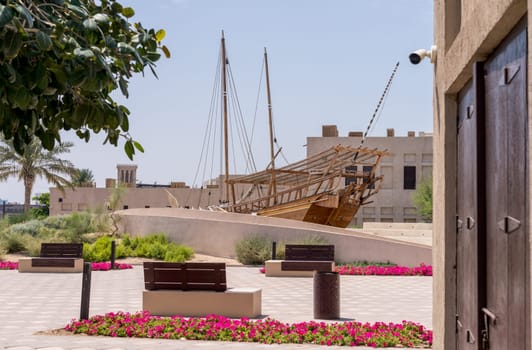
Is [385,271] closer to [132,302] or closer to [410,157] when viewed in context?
[132,302]

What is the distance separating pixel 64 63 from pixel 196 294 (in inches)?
351

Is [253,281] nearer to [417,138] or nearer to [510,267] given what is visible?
[510,267]

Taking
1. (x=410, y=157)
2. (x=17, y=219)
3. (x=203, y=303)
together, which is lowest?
(x=203, y=303)

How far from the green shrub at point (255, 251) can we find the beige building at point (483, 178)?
19.2m

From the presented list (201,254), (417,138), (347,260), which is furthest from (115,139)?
(417,138)

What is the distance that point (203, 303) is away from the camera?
41.1 feet

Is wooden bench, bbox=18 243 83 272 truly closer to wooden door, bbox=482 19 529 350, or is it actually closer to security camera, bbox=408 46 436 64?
security camera, bbox=408 46 436 64

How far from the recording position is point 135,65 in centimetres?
477

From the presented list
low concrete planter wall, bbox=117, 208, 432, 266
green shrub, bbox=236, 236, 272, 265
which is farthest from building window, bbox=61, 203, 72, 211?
green shrub, bbox=236, 236, 272, 265

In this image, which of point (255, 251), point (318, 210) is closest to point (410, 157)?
point (318, 210)

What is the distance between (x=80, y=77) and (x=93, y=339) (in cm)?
707

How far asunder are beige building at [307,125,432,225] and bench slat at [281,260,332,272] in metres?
30.8

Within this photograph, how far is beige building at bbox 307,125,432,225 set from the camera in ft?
167

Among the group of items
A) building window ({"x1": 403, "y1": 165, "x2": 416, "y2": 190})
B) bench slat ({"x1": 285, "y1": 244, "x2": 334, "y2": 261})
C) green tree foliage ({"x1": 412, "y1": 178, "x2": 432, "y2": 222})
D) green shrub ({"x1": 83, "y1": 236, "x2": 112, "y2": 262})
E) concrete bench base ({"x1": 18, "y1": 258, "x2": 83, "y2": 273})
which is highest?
building window ({"x1": 403, "y1": 165, "x2": 416, "y2": 190})
